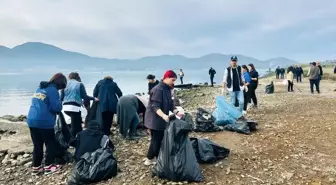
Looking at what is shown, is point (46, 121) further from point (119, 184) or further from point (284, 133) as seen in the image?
point (284, 133)

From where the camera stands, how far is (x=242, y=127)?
28.0 ft

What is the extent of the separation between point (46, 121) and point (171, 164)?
8.63ft

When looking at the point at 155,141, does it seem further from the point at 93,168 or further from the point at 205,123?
the point at 205,123

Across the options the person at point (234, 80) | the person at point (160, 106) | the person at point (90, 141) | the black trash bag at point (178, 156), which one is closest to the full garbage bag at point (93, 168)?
the person at point (90, 141)

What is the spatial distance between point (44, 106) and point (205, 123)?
4255 millimetres

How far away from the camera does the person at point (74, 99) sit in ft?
24.6

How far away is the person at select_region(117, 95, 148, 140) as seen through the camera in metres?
8.16

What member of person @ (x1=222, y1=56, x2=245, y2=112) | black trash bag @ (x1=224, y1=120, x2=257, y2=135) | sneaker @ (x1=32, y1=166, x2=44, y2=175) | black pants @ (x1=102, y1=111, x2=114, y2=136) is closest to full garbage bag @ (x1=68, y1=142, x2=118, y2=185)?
sneaker @ (x1=32, y1=166, x2=44, y2=175)

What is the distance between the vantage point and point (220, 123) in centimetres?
909

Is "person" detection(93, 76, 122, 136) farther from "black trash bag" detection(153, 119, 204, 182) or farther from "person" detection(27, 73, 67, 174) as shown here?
"black trash bag" detection(153, 119, 204, 182)

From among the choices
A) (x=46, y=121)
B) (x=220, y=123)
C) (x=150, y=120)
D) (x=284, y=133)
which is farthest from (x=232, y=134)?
(x=46, y=121)

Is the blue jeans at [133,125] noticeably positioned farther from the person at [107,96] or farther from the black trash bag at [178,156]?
the black trash bag at [178,156]

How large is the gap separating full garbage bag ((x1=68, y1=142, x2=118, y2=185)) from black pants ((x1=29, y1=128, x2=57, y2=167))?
1079 millimetres

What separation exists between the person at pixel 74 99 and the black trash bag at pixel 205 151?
9.95ft
